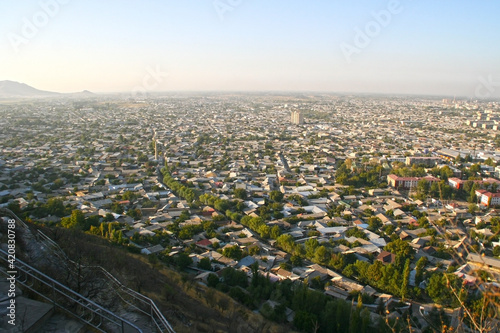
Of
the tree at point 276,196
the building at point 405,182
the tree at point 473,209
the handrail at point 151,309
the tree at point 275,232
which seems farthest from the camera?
the building at point 405,182

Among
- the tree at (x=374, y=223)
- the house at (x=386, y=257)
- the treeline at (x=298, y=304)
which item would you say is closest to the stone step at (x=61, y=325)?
the treeline at (x=298, y=304)

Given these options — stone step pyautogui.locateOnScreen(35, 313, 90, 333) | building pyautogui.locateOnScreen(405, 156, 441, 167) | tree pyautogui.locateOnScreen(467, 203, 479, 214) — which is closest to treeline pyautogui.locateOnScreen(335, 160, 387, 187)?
building pyautogui.locateOnScreen(405, 156, 441, 167)

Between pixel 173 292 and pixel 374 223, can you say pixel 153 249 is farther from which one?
pixel 374 223

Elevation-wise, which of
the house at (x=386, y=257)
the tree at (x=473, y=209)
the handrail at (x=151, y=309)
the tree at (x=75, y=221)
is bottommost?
the tree at (x=473, y=209)

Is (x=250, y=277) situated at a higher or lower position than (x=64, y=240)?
lower

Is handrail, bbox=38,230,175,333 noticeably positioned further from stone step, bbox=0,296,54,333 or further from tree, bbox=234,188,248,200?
tree, bbox=234,188,248,200

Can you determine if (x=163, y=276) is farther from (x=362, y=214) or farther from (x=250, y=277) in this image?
(x=362, y=214)

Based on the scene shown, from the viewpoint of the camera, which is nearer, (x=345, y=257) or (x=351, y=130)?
(x=345, y=257)

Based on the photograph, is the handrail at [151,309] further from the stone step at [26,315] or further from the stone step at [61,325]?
the stone step at [26,315]

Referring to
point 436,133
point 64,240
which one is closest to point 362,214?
point 64,240

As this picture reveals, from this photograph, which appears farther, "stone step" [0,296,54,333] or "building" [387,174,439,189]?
"building" [387,174,439,189]

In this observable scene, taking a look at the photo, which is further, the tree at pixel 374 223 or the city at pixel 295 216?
A: the tree at pixel 374 223
